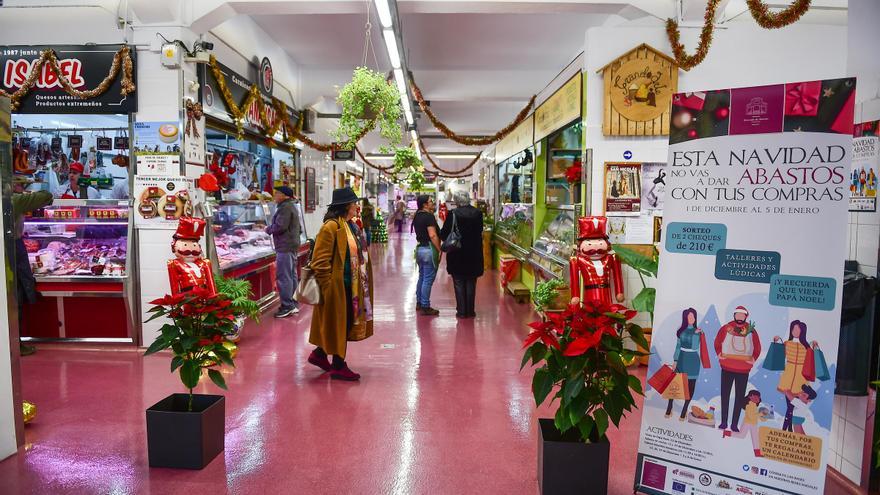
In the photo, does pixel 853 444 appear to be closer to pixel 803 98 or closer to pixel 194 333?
pixel 803 98

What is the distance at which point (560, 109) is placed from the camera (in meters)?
6.05

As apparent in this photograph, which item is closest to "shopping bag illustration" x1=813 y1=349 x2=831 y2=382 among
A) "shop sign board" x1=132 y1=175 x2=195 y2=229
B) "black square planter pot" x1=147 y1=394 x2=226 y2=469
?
"black square planter pot" x1=147 y1=394 x2=226 y2=469

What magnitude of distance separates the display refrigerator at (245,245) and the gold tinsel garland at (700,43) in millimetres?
4657

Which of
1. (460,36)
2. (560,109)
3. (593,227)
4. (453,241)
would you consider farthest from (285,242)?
(593,227)

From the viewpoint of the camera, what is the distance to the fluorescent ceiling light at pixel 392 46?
5588 mm

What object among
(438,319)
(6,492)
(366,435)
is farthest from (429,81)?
(6,492)

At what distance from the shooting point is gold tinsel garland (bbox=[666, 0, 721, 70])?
A: 451 cm

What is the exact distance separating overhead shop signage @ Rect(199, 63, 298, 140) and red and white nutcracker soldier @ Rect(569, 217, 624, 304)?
3.90 m

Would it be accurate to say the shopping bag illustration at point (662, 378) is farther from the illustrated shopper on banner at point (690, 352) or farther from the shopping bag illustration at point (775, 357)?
the shopping bag illustration at point (775, 357)

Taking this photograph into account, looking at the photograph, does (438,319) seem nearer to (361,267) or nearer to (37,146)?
(361,267)

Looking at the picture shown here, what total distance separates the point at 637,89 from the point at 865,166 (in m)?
2.45

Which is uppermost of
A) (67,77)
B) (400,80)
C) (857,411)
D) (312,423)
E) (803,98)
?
(400,80)

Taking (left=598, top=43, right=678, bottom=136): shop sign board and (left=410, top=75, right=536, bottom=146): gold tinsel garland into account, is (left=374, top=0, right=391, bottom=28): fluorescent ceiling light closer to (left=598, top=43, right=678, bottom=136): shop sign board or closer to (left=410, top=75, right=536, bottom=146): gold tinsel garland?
(left=598, top=43, right=678, bottom=136): shop sign board

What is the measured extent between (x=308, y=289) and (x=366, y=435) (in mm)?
1208
